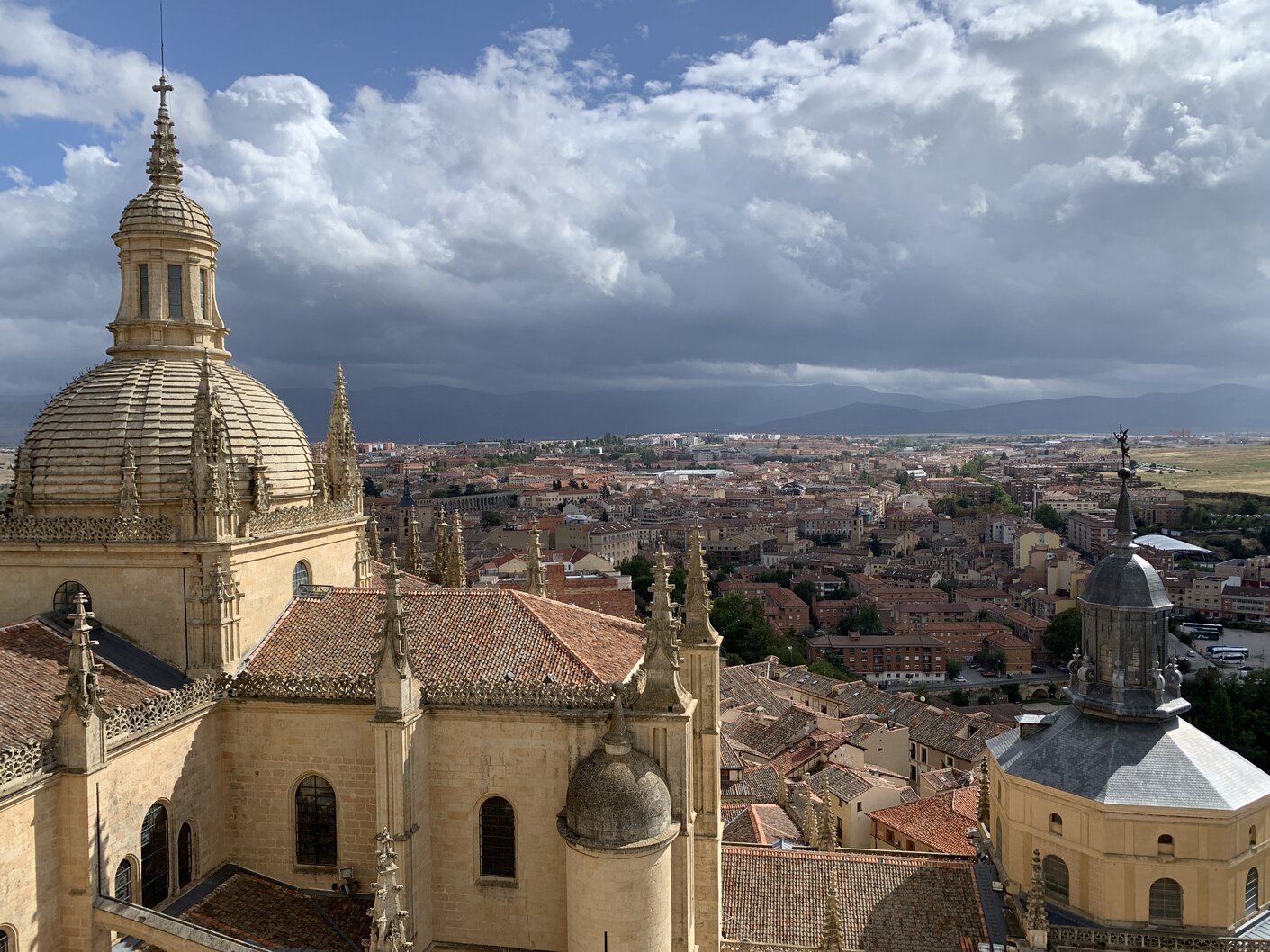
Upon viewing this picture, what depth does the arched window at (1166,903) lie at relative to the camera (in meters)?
21.3

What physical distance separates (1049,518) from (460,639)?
174 meters

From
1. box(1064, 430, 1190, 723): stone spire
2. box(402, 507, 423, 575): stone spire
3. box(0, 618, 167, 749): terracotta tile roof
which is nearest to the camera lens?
box(0, 618, 167, 749): terracotta tile roof

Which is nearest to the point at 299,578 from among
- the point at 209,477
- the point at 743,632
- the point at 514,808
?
the point at 209,477

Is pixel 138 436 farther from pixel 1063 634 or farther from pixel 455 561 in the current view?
pixel 1063 634

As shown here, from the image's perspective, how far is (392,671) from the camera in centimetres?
1827

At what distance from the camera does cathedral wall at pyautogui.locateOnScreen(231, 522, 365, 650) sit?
829 inches

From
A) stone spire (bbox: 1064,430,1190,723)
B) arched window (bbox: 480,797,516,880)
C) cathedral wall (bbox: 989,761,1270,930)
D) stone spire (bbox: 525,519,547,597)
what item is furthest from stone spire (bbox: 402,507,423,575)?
cathedral wall (bbox: 989,761,1270,930)

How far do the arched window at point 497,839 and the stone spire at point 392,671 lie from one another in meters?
2.93

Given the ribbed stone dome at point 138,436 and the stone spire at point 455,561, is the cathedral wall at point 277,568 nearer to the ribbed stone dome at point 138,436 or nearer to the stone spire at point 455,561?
the ribbed stone dome at point 138,436

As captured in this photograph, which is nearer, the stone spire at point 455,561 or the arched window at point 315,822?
the arched window at point 315,822

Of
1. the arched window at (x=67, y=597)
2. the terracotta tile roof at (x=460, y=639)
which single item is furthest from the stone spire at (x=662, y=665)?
the arched window at (x=67, y=597)

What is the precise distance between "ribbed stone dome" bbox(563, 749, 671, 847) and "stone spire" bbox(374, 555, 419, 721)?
3784 mm

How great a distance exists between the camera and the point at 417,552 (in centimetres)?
3659

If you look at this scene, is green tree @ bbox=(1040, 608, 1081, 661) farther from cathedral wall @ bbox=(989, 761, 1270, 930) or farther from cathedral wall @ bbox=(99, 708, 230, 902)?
cathedral wall @ bbox=(99, 708, 230, 902)
